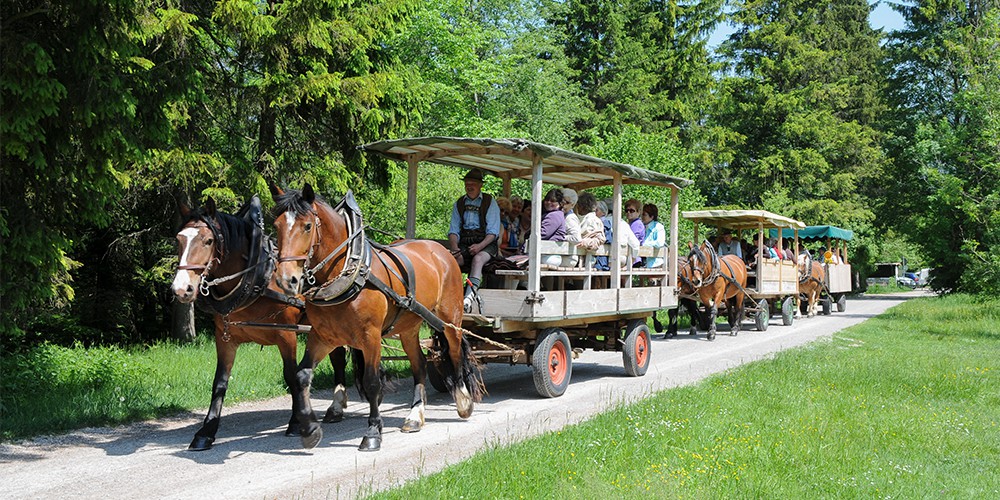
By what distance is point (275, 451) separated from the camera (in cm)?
745

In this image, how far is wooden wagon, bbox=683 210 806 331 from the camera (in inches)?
792

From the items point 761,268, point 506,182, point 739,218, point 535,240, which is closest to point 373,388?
point 535,240

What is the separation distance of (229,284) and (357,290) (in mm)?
1083

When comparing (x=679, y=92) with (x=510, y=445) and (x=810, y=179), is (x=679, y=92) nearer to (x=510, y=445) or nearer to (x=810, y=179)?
(x=810, y=179)

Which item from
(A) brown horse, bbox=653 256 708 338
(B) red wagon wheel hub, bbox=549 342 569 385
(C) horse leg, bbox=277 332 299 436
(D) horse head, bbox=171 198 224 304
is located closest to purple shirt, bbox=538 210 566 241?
(B) red wagon wheel hub, bbox=549 342 569 385

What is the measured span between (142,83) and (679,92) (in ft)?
112

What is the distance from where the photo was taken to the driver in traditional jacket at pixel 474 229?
388 inches

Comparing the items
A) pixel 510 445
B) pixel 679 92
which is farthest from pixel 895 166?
pixel 510 445

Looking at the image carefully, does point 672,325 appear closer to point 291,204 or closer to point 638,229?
point 638,229

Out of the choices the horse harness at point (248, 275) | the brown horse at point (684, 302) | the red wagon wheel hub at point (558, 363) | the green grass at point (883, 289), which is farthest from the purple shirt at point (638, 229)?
the green grass at point (883, 289)

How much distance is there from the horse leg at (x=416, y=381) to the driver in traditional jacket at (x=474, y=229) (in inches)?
44.9

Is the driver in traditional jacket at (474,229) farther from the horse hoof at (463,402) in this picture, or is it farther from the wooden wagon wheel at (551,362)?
the horse hoof at (463,402)

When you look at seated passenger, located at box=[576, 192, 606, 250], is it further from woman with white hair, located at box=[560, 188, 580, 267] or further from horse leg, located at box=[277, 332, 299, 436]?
horse leg, located at box=[277, 332, 299, 436]

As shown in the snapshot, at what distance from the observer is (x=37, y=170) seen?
8.58m
